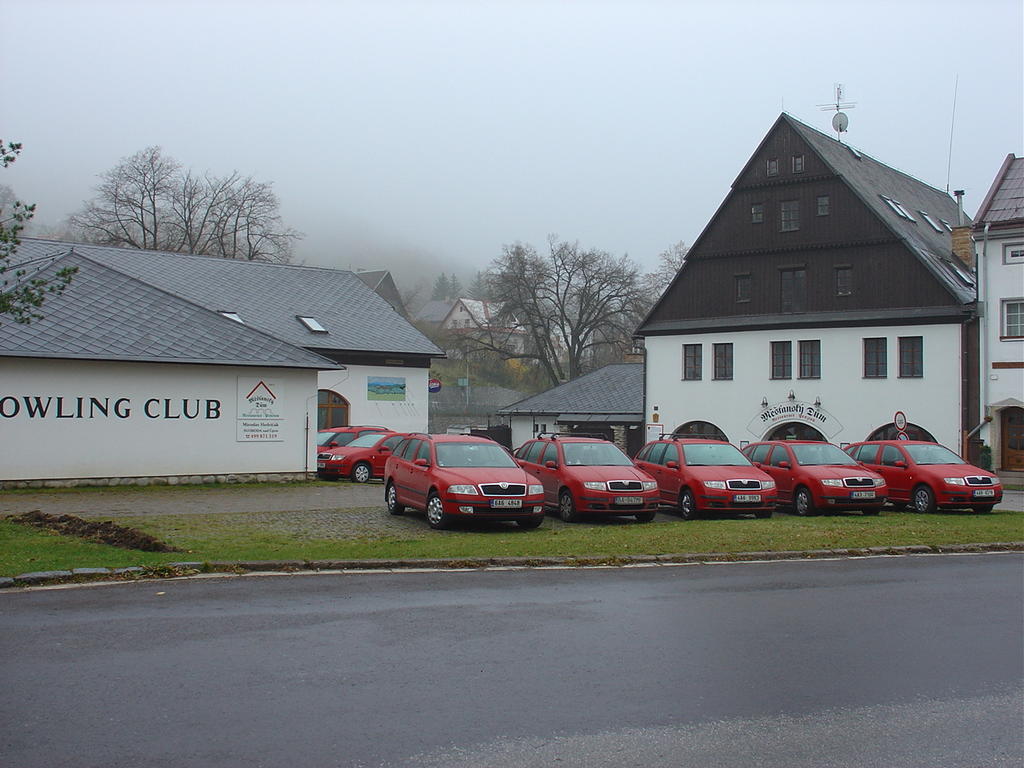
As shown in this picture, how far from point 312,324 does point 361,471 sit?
51.1 ft

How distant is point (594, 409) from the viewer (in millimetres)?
54406

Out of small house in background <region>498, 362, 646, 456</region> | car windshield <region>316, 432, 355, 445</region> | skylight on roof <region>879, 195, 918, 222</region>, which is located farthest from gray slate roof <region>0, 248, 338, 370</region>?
skylight on roof <region>879, 195, 918, 222</region>

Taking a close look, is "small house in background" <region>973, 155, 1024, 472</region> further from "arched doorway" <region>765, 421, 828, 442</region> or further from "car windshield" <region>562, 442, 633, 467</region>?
"car windshield" <region>562, 442, 633, 467</region>

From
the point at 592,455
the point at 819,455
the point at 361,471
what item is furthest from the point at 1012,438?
the point at 592,455

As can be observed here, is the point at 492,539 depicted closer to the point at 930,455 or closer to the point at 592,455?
the point at 592,455

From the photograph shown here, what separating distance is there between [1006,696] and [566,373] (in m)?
76.4

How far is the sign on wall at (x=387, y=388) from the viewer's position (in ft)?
139

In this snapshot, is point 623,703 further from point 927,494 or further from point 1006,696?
point 927,494

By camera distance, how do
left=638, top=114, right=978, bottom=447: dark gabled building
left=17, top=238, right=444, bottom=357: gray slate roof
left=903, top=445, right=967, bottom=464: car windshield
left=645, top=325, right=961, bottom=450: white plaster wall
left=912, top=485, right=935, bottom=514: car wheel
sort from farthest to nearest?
left=17, top=238, right=444, bottom=357: gray slate roof → left=638, top=114, right=978, bottom=447: dark gabled building → left=645, top=325, right=961, bottom=450: white plaster wall → left=903, top=445, right=967, bottom=464: car windshield → left=912, top=485, right=935, bottom=514: car wheel

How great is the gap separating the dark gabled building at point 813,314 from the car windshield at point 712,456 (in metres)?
21.4

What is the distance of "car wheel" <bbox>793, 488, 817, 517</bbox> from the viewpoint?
20.5 meters

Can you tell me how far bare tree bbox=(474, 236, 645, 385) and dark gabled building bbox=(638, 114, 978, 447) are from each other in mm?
21284

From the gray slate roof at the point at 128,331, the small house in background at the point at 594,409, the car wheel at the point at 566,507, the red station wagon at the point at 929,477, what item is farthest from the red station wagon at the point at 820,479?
the small house in background at the point at 594,409

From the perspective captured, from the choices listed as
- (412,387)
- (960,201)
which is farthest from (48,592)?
(960,201)
